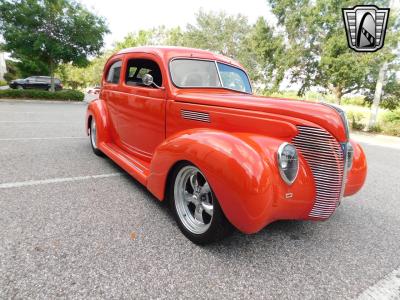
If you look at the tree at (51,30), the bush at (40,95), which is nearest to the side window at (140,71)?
the tree at (51,30)

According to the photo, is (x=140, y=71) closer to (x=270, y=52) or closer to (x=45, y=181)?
(x=45, y=181)

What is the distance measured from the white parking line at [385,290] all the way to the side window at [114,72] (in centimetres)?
390

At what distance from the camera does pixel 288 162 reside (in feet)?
6.73

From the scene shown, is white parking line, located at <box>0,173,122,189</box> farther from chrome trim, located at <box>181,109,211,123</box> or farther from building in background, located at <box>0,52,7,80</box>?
building in background, located at <box>0,52,7,80</box>

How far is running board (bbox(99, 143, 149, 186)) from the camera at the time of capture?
3.06m

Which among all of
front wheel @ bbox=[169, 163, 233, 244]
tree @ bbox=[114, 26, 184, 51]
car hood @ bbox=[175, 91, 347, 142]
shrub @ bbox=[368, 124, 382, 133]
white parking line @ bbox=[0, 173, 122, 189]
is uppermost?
tree @ bbox=[114, 26, 184, 51]

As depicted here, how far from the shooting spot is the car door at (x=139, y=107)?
10.3 ft

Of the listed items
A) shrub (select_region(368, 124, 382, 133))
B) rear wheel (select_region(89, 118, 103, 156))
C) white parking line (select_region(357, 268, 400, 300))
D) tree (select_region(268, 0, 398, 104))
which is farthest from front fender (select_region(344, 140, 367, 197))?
shrub (select_region(368, 124, 382, 133))

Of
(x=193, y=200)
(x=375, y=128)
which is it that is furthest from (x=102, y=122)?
(x=375, y=128)

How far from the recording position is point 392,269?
2195 millimetres

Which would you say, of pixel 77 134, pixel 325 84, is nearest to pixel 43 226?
pixel 77 134

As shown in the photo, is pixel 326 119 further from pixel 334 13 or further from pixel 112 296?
pixel 334 13

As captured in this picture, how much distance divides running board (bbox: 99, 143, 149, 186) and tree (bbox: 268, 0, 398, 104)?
451 inches

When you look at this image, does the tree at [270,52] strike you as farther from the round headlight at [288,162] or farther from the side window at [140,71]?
the round headlight at [288,162]
